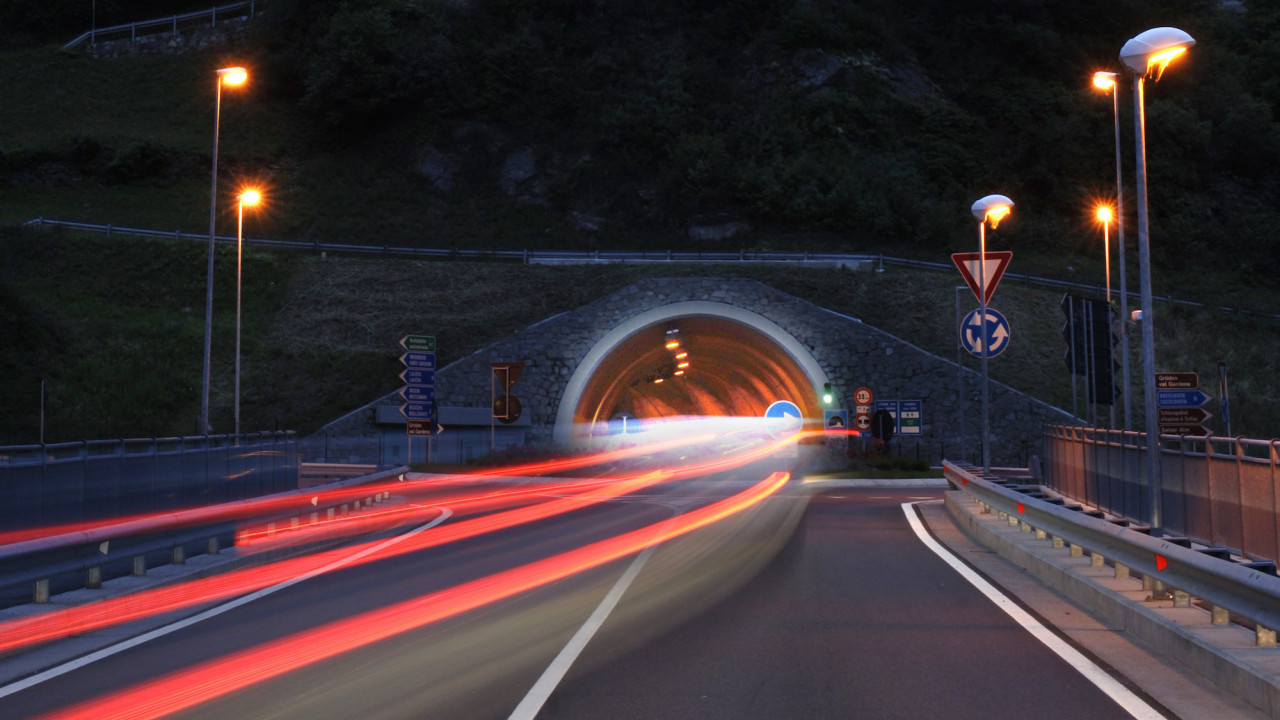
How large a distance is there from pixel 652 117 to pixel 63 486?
6833 centimetres

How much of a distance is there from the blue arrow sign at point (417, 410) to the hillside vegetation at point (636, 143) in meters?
22.4

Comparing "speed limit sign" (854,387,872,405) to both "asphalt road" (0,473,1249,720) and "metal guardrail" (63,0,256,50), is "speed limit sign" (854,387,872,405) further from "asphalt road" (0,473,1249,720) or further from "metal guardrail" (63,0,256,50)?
"metal guardrail" (63,0,256,50)

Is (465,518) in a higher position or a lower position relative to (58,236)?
lower

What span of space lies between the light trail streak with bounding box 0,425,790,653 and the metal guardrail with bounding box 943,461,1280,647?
8426mm

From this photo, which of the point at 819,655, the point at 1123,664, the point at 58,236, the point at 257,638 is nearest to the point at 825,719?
the point at 819,655

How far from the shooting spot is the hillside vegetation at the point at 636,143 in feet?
226

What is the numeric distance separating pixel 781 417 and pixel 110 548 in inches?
2545

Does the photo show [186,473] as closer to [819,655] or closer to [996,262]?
[819,655]

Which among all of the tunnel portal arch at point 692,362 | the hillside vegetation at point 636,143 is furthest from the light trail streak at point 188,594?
the hillside vegetation at point 636,143

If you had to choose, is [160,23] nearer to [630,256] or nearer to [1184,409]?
[630,256]

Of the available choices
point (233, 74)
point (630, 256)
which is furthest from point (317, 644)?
point (630, 256)

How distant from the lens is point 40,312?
50.3 m

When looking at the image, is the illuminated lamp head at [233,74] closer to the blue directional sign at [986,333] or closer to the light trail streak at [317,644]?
the blue directional sign at [986,333]

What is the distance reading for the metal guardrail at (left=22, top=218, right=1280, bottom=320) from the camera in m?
60.2
